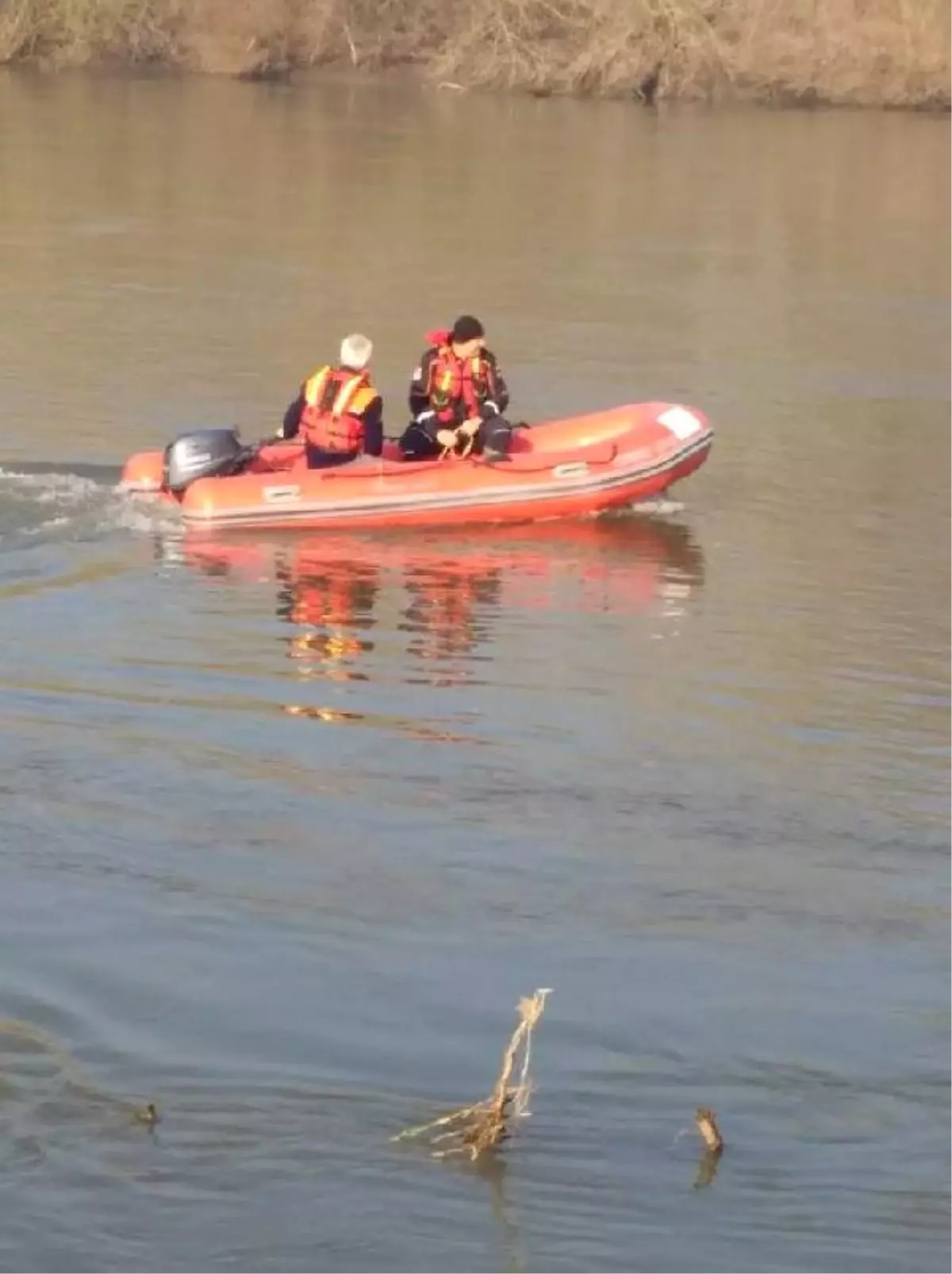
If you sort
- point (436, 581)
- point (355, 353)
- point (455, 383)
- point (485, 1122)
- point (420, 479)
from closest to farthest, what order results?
point (485, 1122) → point (436, 581) → point (355, 353) → point (420, 479) → point (455, 383)

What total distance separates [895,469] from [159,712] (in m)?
6.24

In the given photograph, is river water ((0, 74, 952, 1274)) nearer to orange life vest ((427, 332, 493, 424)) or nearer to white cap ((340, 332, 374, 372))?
orange life vest ((427, 332, 493, 424))

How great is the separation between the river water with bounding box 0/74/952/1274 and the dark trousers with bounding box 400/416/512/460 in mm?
433

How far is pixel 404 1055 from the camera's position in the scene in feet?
18.4

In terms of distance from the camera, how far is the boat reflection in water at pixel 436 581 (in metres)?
9.39

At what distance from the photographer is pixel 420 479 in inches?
444

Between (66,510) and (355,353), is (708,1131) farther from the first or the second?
(66,510)

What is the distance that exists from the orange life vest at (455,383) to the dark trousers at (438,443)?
83 millimetres

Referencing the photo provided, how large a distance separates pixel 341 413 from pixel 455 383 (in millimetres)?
635

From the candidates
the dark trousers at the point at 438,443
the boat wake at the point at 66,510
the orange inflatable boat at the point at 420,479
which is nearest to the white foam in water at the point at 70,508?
the boat wake at the point at 66,510

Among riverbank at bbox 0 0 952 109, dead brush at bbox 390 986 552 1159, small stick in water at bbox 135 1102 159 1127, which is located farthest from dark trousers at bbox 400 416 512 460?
riverbank at bbox 0 0 952 109

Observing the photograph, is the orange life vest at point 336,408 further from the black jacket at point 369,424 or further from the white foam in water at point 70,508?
the white foam in water at point 70,508

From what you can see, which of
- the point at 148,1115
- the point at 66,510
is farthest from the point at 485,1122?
the point at 66,510


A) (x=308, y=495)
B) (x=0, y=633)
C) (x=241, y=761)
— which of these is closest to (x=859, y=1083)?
(x=241, y=761)
